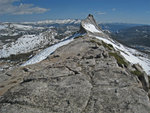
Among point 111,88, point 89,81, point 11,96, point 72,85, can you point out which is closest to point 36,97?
point 11,96

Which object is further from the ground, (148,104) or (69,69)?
(69,69)

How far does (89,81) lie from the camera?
18.1 m

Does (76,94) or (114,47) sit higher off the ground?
(76,94)

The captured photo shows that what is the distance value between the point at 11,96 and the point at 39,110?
140 inches

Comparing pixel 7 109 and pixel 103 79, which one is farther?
pixel 103 79

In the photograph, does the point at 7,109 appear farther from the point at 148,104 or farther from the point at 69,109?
the point at 148,104

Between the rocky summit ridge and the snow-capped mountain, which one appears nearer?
the rocky summit ridge

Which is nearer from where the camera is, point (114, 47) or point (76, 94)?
A: point (76, 94)

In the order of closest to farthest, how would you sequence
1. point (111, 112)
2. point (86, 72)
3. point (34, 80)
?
point (111, 112)
point (34, 80)
point (86, 72)

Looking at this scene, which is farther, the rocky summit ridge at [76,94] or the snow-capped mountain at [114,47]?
the snow-capped mountain at [114,47]

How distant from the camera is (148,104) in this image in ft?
47.3

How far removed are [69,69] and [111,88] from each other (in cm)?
663

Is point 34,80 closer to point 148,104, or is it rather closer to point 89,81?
point 89,81

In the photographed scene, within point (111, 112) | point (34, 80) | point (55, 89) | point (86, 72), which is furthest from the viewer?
point (86, 72)
